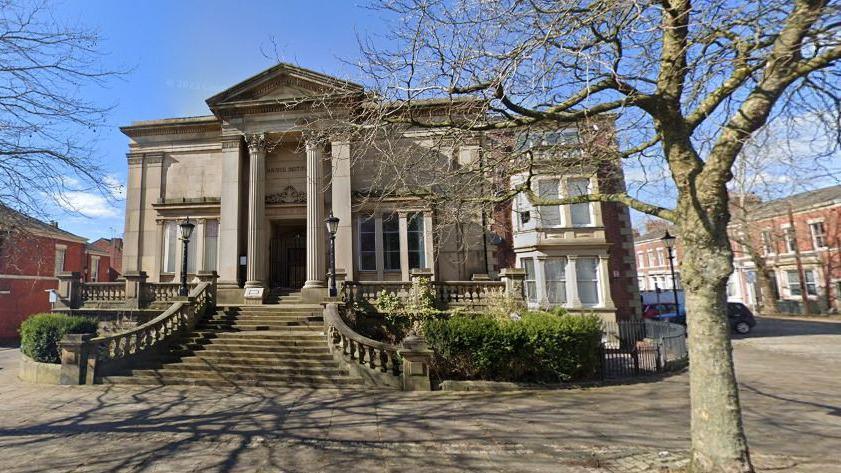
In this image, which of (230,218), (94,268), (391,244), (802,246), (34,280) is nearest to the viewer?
(230,218)

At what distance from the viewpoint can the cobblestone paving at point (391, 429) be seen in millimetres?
5098

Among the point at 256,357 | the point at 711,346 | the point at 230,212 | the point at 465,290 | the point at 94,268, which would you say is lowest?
the point at 256,357

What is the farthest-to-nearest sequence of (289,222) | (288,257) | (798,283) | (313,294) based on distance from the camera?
(798,283) → (288,257) → (289,222) → (313,294)

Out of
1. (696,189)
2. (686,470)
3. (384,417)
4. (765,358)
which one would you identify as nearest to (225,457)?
(384,417)

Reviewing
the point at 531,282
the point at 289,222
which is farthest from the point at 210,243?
the point at 531,282

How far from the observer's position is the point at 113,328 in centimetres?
1417

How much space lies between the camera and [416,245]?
17.0 metres

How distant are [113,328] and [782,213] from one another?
138 ft

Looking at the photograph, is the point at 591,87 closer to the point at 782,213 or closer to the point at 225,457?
the point at 225,457

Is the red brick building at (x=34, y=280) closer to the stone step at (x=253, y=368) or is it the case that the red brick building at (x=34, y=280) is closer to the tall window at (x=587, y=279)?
the stone step at (x=253, y=368)

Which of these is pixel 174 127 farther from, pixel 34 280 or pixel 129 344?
pixel 34 280

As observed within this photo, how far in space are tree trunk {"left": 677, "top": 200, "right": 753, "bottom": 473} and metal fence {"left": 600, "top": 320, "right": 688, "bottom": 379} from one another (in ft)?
19.1

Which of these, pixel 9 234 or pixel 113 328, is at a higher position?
pixel 9 234

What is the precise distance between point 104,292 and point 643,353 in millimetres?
19090
